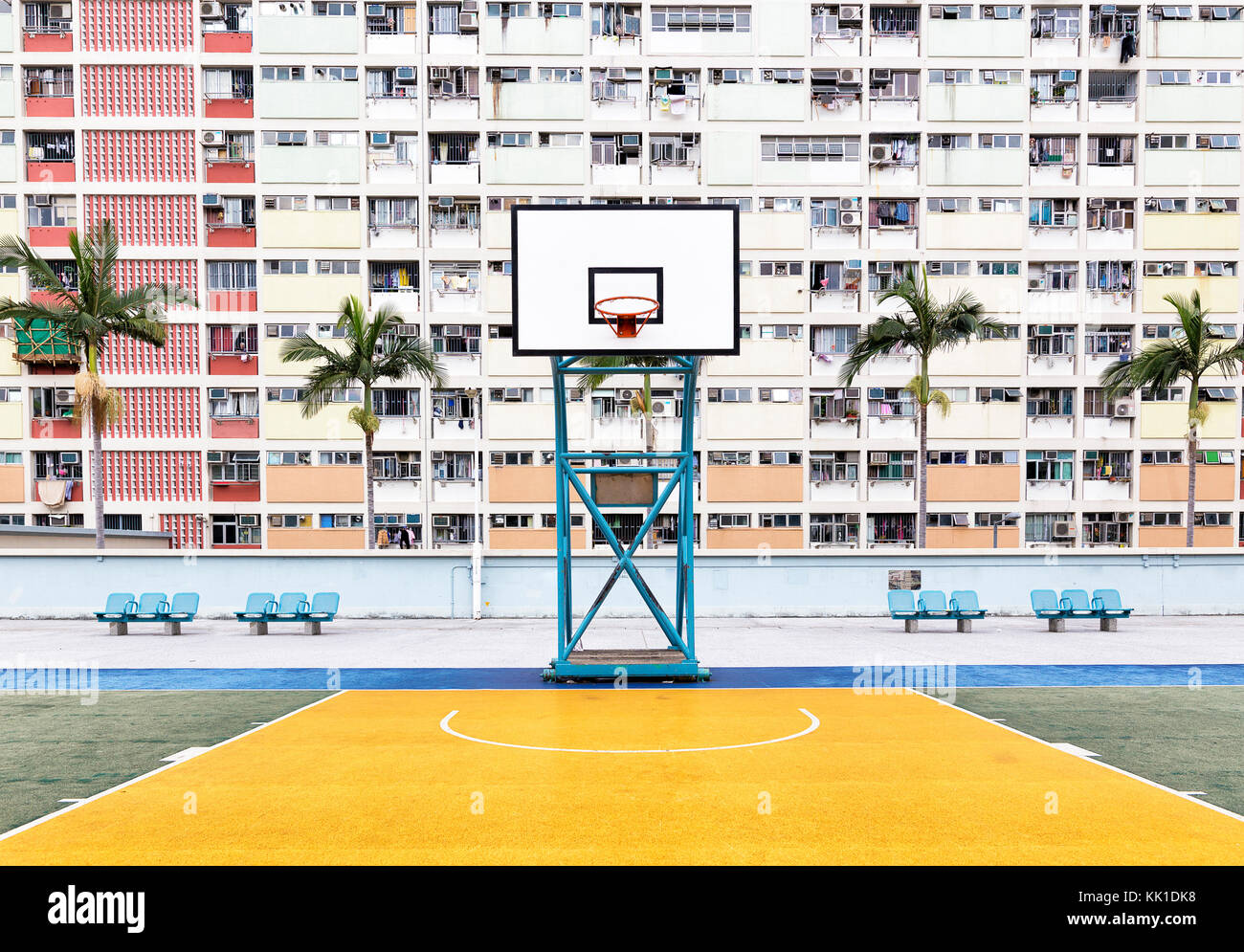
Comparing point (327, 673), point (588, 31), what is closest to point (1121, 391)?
point (588, 31)

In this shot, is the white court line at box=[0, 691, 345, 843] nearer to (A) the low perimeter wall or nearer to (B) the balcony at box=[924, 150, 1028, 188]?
(A) the low perimeter wall

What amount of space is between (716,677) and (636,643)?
13.0 ft

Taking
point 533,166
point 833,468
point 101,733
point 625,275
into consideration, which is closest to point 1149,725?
point 625,275

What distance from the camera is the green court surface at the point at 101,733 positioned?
8.21 m

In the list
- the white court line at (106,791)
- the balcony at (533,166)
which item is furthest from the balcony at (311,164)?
the white court line at (106,791)

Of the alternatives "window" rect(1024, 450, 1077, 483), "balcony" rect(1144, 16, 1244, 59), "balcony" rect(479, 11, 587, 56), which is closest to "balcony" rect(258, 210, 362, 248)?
"balcony" rect(479, 11, 587, 56)

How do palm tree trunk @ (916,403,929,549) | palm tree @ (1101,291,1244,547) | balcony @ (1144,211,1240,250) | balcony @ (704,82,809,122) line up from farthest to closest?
balcony @ (1144,211,1240,250)
balcony @ (704,82,809,122)
palm tree trunk @ (916,403,929,549)
palm tree @ (1101,291,1244,547)

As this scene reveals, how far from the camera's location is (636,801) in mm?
7738

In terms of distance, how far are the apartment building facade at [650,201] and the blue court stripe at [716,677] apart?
21.5 meters

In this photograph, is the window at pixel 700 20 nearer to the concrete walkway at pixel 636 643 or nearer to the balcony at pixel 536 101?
the balcony at pixel 536 101

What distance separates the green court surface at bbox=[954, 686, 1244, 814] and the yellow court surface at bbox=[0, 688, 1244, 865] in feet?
1.61

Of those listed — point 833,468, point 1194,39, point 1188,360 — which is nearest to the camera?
point 1188,360

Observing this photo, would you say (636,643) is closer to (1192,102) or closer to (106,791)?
(106,791)

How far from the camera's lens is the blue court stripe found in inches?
541
